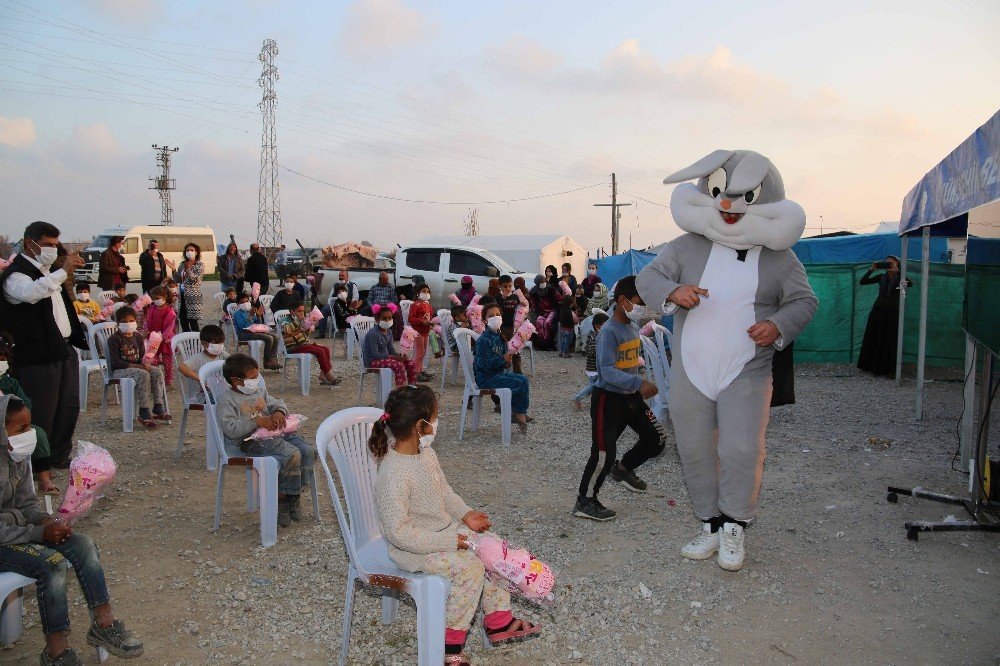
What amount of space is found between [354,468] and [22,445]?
146cm

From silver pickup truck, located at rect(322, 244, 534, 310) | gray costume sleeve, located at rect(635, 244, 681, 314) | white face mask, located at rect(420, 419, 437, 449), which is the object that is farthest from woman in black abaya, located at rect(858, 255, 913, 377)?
white face mask, located at rect(420, 419, 437, 449)

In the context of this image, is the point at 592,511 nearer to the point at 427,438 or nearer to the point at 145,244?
the point at 427,438

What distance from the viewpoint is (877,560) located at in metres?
4.46

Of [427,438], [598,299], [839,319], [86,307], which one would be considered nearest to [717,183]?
[427,438]

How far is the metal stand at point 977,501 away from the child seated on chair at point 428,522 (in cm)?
283

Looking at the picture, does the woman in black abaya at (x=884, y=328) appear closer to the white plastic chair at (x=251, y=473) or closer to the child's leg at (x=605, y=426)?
the child's leg at (x=605, y=426)

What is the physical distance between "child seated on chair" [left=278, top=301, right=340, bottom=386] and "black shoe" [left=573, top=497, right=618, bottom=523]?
18.8 feet

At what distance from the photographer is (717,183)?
4.47 metres

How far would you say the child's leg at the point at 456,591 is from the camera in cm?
304

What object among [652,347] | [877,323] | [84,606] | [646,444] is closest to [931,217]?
[652,347]

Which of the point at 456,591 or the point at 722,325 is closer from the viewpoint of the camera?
the point at 456,591

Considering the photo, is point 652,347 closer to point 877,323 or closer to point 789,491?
point 789,491

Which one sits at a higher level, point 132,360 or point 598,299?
point 598,299

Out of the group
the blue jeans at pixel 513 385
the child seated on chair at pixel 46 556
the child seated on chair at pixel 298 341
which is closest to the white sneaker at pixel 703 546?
the child seated on chair at pixel 46 556
